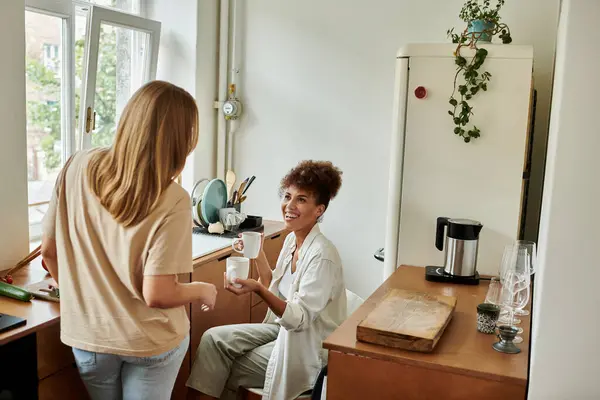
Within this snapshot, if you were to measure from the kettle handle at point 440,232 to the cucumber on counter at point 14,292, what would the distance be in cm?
157

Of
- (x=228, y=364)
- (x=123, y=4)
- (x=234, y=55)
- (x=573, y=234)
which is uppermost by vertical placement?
(x=123, y=4)

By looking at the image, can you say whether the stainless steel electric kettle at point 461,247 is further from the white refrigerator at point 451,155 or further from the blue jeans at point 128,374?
the blue jeans at point 128,374

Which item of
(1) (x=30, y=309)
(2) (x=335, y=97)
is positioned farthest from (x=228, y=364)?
(2) (x=335, y=97)

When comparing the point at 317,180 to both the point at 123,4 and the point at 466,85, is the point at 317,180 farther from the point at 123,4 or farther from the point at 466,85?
A: the point at 123,4

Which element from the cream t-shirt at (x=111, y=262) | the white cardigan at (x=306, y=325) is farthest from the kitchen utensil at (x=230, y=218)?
the cream t-shirt at (x=111, y=262)

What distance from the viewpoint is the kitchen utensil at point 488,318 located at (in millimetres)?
1771

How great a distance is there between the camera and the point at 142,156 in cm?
160

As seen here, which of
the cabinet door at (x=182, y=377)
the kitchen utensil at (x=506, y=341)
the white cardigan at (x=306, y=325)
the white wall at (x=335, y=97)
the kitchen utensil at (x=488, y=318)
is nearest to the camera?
the kitchen utensil at (x=506, y=341)

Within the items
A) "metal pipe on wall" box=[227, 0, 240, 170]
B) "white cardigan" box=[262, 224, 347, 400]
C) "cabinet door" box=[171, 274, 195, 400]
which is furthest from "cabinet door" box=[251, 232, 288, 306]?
"white cardigan" box=[262, 224, 347, 400]

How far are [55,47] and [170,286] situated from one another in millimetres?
1834

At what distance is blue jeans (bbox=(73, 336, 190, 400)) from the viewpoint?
1699mm

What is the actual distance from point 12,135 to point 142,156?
1.04 metres

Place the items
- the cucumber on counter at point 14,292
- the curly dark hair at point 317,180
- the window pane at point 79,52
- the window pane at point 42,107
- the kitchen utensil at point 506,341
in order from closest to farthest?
the kitchen utensil at point 506,341 → the cucumber on counter at point 14,292 → the curly dark hair at point 317,180 → the window pane at point 42,107 → the window pane at point 79,52

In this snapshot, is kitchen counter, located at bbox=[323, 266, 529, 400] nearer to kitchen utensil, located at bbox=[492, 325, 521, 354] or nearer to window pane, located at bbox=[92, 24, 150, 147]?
kitchen utensil, located at bbox=[492, 325, 521, 354]
